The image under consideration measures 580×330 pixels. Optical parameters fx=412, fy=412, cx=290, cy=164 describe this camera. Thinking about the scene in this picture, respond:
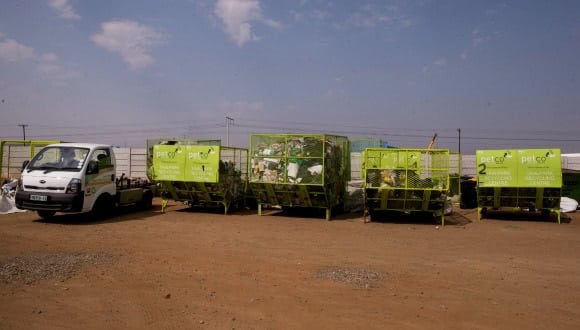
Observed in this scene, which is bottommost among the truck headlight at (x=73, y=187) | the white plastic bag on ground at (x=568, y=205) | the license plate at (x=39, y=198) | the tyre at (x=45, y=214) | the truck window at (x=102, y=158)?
the tyre at (x=45, y=214)

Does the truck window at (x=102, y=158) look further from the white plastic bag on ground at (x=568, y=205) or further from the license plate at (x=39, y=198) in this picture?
the white plastic bag on ground at (x=568, y=205)

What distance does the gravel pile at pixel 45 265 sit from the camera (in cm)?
579

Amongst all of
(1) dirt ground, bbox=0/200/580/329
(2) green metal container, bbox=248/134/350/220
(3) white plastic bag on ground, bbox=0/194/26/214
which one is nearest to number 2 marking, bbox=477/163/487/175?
(1) dirt ground, bbox=0/200/580/329

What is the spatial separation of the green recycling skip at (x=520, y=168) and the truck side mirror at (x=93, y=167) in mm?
11335

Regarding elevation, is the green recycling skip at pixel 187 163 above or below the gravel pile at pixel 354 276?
above

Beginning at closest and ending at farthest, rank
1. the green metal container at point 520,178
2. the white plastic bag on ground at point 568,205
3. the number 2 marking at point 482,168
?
1. the green metal container at point 520,178
2. the number 2 marking at point 482,168
3. the white plastic bag on ground at point 568,205

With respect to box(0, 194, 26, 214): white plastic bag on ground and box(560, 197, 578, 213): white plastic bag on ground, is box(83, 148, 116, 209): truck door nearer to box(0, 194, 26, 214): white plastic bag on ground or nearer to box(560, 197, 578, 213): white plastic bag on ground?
box(0, 194, 26, 214): white plastic bag on ground

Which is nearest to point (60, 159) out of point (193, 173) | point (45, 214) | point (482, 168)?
point (45, 214)

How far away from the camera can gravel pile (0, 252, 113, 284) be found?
579cm

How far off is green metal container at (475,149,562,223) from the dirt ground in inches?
80.9

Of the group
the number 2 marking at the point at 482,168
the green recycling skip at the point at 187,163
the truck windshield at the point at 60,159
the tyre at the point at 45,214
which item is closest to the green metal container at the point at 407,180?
the number 2 marking at the point at 482,168

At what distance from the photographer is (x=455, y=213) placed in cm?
1471

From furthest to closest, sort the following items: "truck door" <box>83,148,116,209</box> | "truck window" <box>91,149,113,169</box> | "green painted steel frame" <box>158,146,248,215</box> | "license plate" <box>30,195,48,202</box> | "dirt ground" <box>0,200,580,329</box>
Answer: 1. "green painted steel frame" <box>158,146,248,215</box>
2. "truck window" <box>91,149,113,169</box>
3. "truck door" <box>83,148,116,209</box>
4. "license plate" <box>30,195,48,202</box>
5. "dirt ground" <box>0,200,580,329</box>

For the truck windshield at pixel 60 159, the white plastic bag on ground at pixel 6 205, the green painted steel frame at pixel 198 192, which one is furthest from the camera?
the green painted steel frame at pixel 198 192
